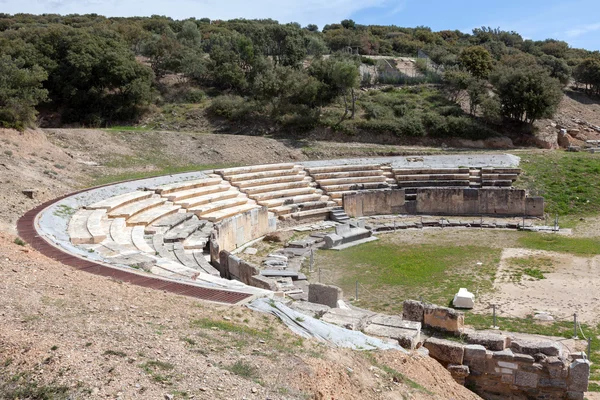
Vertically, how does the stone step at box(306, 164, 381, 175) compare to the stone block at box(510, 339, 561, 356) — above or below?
above

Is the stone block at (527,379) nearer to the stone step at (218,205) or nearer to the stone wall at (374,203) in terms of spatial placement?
the stone step at (218,205)

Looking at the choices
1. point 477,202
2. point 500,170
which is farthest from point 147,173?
point 500,170

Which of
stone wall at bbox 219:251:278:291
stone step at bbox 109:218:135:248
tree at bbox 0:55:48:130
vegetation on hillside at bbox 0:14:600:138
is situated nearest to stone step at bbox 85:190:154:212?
stone step at bbox 109:218:135:248

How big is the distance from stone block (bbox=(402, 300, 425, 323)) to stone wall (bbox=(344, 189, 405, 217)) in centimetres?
1394

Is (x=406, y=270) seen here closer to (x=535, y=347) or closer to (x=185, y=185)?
(x=535, y=347)

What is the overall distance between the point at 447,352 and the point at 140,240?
9845 mm

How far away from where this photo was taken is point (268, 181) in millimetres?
26734

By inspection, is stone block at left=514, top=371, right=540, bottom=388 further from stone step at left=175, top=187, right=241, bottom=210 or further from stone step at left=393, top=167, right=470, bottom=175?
stone step at left=393, top=167, right=470, bottom=175

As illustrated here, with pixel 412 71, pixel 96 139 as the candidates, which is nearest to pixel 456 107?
pixel 412 71

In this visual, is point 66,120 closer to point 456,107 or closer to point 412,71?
point 456,107

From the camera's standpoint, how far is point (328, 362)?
760 cm

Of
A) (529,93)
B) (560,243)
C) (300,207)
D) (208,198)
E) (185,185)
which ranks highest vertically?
(529,93)

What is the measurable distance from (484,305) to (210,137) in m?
20.1

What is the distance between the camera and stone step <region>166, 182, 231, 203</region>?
22155 mm
